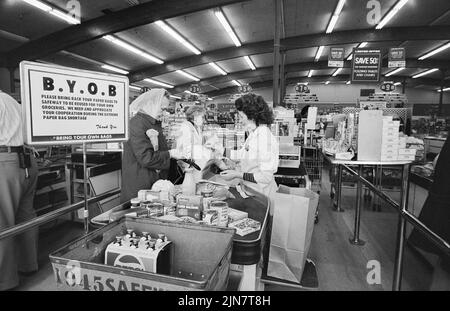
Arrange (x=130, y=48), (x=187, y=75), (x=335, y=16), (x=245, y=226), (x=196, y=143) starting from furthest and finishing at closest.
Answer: (x=187, y=75)
(x=130, y=48)
(x=335, y=16)
(x=196, y=143)
(x=245, y=226)

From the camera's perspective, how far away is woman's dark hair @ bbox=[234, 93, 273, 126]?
263 centimetres

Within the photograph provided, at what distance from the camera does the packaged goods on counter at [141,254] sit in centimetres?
112

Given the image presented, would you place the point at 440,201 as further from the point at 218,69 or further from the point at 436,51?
the point at 218,69

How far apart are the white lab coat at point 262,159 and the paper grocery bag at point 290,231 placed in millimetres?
192

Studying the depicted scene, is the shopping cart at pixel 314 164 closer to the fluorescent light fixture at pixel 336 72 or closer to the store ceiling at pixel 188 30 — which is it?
the store ceiling at pixel 188 30

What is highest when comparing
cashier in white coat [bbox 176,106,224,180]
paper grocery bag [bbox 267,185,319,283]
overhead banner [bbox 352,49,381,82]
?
overhead banner [bbox 352,49,381,82]

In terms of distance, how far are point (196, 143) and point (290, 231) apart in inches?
67.2

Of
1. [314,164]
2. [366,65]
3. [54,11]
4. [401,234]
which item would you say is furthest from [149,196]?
[366,65]

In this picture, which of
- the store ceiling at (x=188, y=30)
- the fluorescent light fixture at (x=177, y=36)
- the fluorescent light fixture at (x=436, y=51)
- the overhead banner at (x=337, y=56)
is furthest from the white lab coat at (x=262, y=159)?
the fluorescent light fixture at (x=436, y=51)

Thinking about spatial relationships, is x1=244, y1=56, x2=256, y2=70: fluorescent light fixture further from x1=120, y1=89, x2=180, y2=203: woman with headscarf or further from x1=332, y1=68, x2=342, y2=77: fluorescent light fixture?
x1=120, y1=89, x2=180, y2=203: woman with headscarf

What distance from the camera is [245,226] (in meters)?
1.42

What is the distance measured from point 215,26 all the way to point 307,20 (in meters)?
3.34

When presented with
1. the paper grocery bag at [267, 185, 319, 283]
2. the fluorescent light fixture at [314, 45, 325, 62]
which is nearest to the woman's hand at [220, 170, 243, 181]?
the paper grocery bag at [267, 185, 319, 283]

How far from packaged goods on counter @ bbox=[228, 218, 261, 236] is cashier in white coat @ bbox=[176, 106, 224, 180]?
0.69 m
